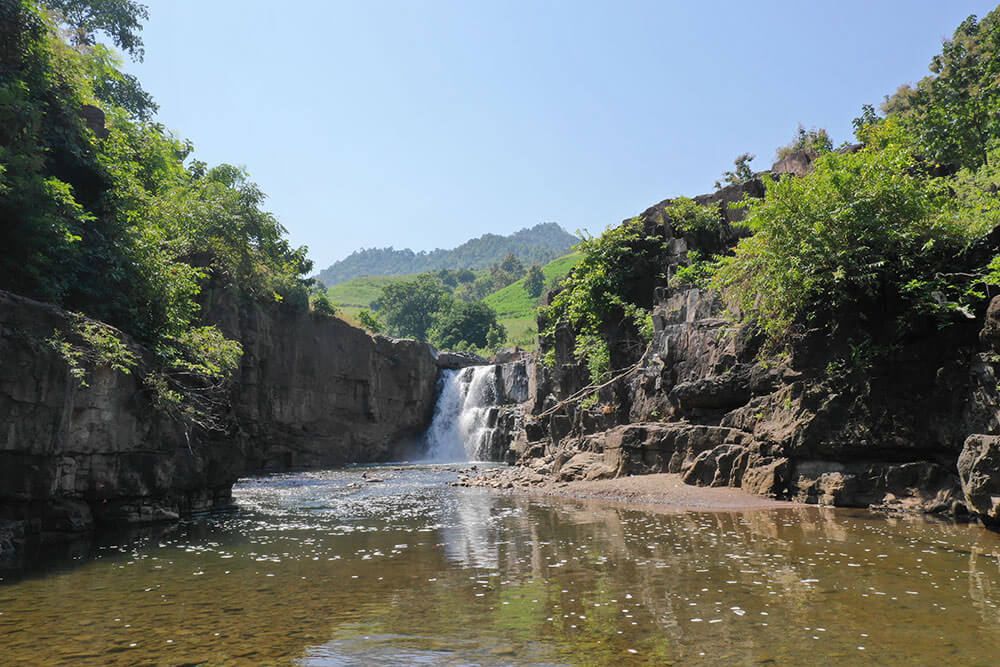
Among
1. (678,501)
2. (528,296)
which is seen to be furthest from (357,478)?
(528,296)

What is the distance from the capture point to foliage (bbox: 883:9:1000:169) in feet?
92.1

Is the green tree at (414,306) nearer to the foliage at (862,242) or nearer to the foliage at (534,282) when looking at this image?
the foliage at (534,282)

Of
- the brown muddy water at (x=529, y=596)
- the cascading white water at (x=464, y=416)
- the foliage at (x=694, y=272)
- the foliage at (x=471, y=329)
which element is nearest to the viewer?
the brown muddy water at (x=529, y=596)

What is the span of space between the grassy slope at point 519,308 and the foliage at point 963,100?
2093 inches

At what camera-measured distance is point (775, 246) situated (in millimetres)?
16359

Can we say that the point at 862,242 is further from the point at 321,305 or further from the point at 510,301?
the point at 510,301

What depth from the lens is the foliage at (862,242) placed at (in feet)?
→ 46.3

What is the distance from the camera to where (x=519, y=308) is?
121312mm

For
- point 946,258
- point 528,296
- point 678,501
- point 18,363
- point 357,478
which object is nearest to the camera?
point 18,363

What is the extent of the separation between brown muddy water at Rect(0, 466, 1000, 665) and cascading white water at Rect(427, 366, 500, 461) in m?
30.0

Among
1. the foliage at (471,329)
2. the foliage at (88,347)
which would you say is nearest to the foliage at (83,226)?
the foliage at (88,347)

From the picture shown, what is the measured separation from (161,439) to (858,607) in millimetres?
15529

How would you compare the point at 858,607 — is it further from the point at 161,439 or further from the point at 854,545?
the point at 161,439

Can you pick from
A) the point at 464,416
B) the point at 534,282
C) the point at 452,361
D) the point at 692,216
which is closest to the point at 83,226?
the point at 692,216
